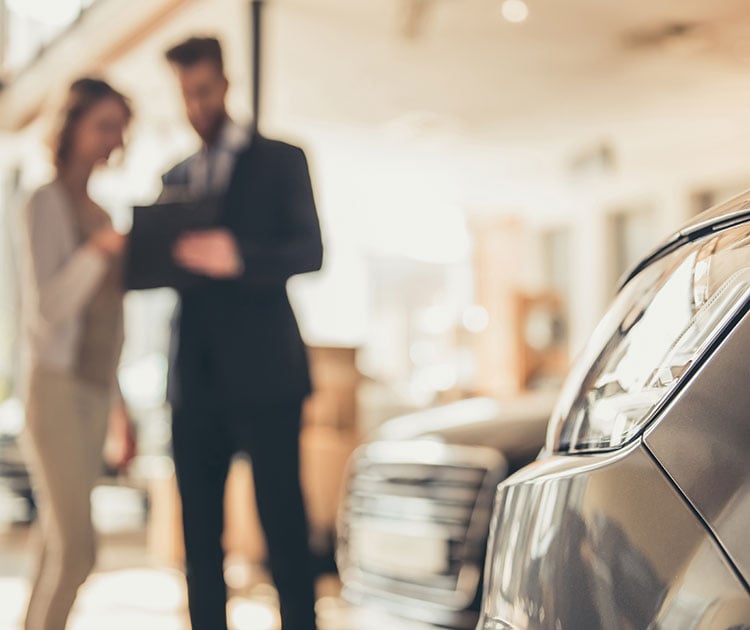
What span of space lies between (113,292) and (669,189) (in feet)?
23.8

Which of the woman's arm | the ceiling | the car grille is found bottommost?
the car grille

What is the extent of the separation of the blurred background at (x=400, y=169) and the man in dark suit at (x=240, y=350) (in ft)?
1.19

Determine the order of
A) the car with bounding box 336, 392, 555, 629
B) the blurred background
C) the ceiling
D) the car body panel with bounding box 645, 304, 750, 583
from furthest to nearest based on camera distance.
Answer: the ceiling, the blurred background, the car with bounding box 336, 392, 555, 629, the car body panel with bounding box 645, 304, 750, 583

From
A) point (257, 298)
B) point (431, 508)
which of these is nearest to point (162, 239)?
point (257, 298)

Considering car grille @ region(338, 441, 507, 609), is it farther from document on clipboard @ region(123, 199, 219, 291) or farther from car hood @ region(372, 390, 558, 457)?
document on clipboard @ region(123, 199, 219, 291)

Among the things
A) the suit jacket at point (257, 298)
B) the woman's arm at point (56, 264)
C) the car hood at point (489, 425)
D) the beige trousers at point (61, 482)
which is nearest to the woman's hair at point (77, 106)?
the woman's arm at point (56, 264)

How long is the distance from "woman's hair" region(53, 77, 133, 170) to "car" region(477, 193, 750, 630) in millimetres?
1416

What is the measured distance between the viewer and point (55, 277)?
2.00 meters

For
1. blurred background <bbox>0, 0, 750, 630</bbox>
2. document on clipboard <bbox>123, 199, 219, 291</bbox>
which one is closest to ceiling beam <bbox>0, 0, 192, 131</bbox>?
blurred background <bbox>0, 0, 750, 630</bbox>

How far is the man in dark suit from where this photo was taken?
1.86 m

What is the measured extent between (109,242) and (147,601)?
2.27 meters

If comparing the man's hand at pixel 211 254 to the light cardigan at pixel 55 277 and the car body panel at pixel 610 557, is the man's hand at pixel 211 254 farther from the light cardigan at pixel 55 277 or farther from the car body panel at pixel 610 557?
the car body panel at pixel 610 557

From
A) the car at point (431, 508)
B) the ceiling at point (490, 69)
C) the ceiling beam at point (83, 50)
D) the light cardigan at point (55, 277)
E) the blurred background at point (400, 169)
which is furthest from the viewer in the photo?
the ceiling at point (490, 69)

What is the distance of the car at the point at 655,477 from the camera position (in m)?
0.78
